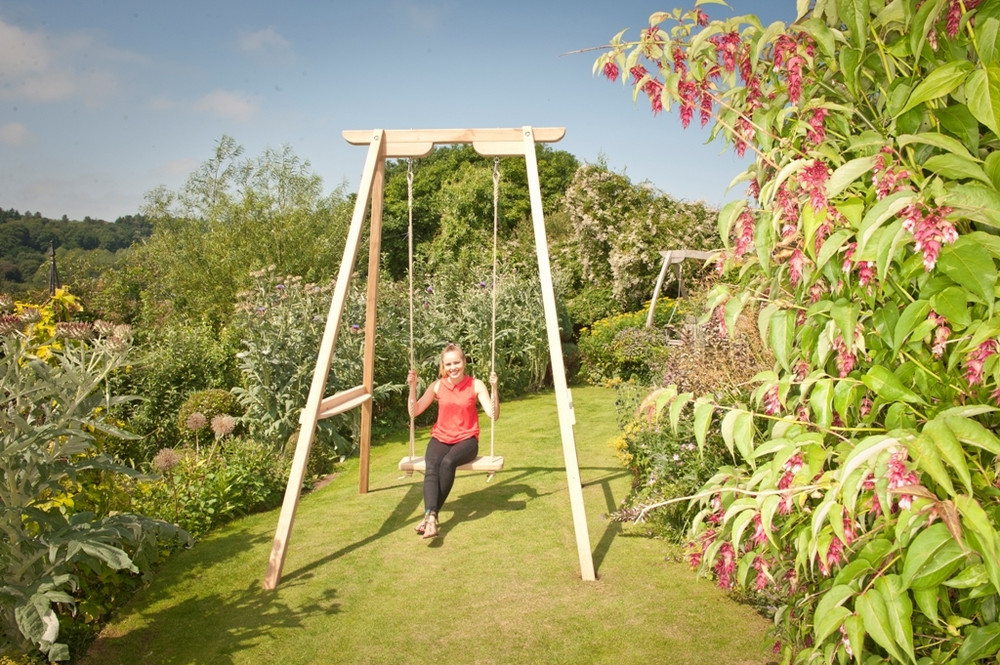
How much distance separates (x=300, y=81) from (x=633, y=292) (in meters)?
7.13

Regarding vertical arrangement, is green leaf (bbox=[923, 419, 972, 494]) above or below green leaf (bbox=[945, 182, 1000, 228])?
below

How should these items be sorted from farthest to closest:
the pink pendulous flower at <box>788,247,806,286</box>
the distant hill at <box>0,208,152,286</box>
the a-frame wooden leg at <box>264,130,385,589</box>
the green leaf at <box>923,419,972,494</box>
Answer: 1. the distant hill at <box>0,208,152,286</box>
2. the a-frame wooden leg at <box>264,130,385,589</box>
3. the pink pendulous flower at <box>788,247,806,286</box>
4. the green leaf at <box>923,419,972,494</box>

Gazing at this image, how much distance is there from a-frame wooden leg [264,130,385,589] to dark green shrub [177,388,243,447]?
3.09m

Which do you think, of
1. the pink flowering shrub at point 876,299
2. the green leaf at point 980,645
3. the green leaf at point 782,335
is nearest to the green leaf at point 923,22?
the pink flowering shrub at point 876,299

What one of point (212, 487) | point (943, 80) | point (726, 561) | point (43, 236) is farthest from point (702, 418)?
point (43, 236)

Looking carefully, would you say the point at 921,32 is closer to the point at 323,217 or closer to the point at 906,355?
the point at 906,355

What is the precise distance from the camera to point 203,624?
360 cm

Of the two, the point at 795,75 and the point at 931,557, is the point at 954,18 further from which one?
the point at 931,557

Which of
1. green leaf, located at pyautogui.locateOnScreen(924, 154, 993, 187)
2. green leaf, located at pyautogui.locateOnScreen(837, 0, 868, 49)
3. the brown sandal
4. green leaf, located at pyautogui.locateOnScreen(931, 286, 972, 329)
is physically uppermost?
green leaf, located at pyautogui.locateOnScreen(837, 0, 868, 49)

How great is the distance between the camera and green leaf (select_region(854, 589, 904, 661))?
1.31 meters

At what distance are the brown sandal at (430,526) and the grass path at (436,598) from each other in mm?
111

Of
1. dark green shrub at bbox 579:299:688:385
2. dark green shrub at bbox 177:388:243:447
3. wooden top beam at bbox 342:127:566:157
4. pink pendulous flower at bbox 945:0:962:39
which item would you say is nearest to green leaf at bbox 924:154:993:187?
pink pendulous flower at bbox 945:0:962:39

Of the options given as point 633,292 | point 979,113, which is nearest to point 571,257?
point 633,292

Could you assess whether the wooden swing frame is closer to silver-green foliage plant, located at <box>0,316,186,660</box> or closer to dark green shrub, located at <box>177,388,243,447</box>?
silver-green foliage plant, located at <box>0,316,186,660</box>
